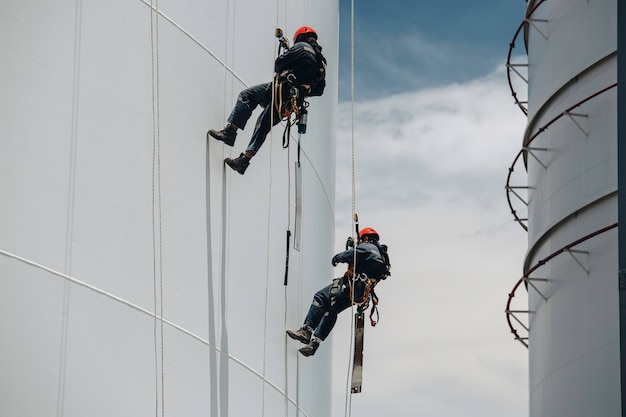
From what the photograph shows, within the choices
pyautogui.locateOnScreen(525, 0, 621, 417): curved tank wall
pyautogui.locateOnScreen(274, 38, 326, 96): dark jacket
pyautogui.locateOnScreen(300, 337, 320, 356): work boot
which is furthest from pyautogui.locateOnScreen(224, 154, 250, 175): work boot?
pyautogui.locateOnScreen(525, 0, 621, 417): curved tank wall

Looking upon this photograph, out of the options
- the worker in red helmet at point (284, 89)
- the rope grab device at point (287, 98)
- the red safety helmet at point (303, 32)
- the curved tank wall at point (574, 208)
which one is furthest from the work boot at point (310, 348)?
the curved tank wall at point (574, 208)

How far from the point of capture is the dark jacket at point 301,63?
14.9 meters

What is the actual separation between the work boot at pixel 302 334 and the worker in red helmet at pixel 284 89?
94.8 inches

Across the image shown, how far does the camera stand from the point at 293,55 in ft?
48.8

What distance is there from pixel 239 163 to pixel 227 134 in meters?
0.39

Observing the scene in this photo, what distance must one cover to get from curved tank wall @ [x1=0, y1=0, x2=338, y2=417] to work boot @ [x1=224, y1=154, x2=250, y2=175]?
12cm

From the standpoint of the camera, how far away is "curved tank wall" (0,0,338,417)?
11492mm

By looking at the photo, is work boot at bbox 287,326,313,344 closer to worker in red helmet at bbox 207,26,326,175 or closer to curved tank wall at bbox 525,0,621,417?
worker in red helmet at bbox 207,26,326,175

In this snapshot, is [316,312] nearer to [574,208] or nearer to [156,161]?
[156,161]

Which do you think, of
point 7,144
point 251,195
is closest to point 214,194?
point 251,195

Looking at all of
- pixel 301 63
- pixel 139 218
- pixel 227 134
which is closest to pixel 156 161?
pixel 139 218

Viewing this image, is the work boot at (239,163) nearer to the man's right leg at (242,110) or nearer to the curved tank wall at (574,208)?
the man's right leg at (242,110)

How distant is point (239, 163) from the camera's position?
14.3 metres

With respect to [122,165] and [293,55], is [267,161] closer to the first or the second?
[293,55]
